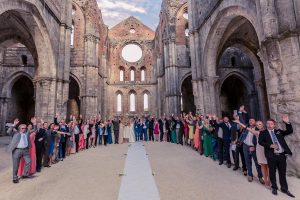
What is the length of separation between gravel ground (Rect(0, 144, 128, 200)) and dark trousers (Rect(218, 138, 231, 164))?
3.34 metres

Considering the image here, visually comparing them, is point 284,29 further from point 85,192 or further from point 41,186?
point 41,186

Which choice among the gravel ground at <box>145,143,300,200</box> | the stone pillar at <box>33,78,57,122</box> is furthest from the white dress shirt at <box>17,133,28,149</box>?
the stone pillar at <box>33,78,57,122</box>

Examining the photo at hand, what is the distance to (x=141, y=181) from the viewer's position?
4715mm

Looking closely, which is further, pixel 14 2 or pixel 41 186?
pixel 14 2

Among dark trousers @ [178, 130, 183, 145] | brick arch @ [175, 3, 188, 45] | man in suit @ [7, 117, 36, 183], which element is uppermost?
brick arch @ [175, 3, 188, 45]

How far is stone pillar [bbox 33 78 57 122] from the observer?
11.4 m

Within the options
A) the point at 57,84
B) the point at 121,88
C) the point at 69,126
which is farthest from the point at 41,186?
the point at 121,88

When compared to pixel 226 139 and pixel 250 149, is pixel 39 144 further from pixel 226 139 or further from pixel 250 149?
pixel 250 149

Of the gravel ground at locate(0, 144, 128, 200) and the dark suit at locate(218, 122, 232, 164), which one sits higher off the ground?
the dark suit at locate(218, 122, 232, 164)

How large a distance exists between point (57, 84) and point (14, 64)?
11.2m

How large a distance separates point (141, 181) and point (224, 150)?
3.18 meters

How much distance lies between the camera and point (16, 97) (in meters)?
21.6

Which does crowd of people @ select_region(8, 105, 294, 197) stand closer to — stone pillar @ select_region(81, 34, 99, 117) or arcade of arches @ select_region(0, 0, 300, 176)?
arcade of arches @ select_region(0, 0, 300, 176)

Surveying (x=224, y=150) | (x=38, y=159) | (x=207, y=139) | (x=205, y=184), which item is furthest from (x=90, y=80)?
(x=205, y=184)
